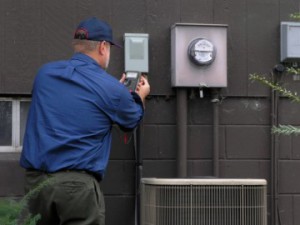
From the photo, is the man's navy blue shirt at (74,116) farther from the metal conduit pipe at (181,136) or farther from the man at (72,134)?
the metal conduit pipe at (181,136)

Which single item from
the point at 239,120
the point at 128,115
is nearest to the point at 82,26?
the point at 128,115

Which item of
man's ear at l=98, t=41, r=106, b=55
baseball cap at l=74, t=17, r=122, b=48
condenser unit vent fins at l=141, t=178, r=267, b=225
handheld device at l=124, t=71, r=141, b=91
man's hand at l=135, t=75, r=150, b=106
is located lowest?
condenser unit vent fins at l=141, t=178, r=267, b=225

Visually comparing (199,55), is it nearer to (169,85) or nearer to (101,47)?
(169,85)

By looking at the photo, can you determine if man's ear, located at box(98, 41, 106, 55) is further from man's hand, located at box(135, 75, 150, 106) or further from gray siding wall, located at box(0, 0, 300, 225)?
gray siding wall, located at box(0, 0, 300, 225)

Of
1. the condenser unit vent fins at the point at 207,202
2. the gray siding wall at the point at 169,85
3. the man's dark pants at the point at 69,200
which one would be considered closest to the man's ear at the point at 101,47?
the man's dark pants at the point at 69,200

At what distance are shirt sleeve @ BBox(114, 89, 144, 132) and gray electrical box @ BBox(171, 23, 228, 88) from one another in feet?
3.38

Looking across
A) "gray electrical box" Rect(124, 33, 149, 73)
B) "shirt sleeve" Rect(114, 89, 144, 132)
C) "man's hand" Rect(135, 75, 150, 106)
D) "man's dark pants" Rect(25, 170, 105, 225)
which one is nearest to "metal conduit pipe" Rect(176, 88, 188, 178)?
"gray electrical box" Rect(124, 33, 149, 73)

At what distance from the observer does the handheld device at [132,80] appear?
4.02 metres

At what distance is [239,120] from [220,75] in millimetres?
413

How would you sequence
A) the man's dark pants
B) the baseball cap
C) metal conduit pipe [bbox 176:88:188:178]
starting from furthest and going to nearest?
metal conduit pipe [bbox 176:88:188:178] < the baseball cap < the man's dark pants

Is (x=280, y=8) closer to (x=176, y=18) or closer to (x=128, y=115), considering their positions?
(x=176, y=18)

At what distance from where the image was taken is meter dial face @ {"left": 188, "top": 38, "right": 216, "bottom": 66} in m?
4.68

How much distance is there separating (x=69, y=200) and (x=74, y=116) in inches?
17.8

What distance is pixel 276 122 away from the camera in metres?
4.95
